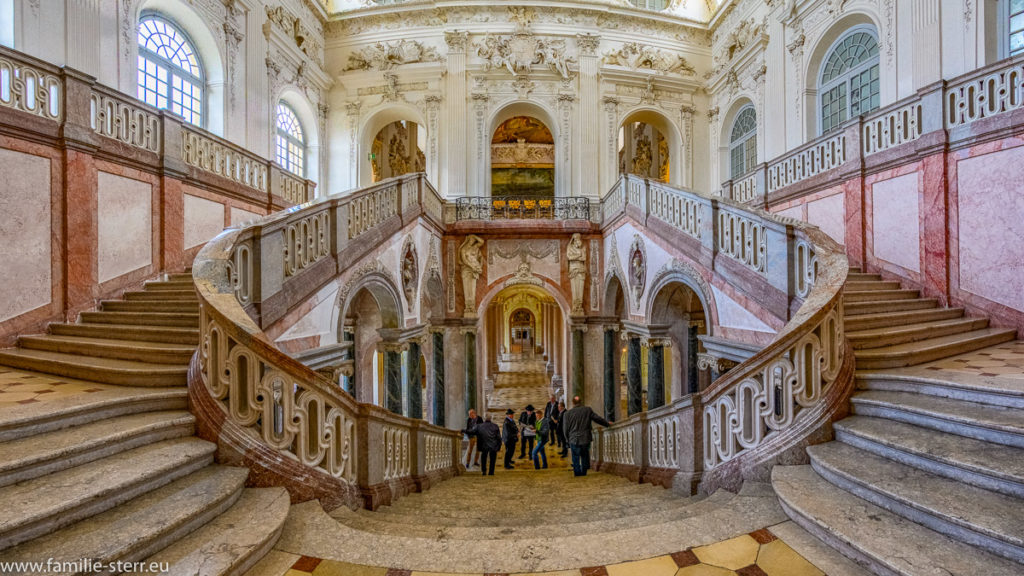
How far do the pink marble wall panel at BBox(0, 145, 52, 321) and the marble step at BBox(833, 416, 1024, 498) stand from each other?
8.61 meters

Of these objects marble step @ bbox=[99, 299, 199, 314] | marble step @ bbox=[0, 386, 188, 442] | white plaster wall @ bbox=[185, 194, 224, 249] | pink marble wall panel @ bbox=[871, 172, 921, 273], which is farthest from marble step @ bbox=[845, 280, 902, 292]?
white plaster wall @ bbox=[185, 194, 224, 249]

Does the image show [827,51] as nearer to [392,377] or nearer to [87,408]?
[392,377]

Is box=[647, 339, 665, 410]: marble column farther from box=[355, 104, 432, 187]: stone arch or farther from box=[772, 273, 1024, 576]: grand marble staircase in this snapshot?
box=[355, 104, 432, 187]: stone arch

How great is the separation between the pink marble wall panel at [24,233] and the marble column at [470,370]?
8668 mm

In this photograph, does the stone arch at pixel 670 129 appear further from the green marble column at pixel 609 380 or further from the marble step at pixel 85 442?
the marble step at pixel 85 442

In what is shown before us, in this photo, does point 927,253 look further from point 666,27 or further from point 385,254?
point 666,27

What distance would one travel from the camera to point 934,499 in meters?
2.32

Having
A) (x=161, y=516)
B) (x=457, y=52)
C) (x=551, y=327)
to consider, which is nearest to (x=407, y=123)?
(x=457, y=52)

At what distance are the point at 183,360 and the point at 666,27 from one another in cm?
1689

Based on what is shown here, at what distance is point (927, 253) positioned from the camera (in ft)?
22.1

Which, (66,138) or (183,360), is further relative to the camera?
(66,138)

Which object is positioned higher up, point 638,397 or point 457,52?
point 457,52

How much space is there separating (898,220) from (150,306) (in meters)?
11.0

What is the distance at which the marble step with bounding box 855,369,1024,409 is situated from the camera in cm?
316
